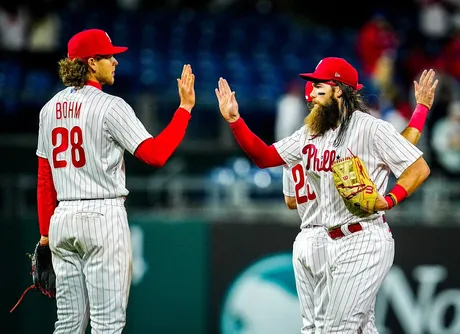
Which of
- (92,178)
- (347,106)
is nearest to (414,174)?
(347,106)

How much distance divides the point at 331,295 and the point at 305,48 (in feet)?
29.5

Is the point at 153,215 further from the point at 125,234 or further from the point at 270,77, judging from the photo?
the point at 270,77

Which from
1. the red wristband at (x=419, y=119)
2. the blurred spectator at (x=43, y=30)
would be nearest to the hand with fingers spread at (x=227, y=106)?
the red wristband at (x=419, y=119)

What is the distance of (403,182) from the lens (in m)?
5.34

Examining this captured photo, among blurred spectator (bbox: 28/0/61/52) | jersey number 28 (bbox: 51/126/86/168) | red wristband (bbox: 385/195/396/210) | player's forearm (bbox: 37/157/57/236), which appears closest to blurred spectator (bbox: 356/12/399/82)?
blurred spectator (bbox: 28/0/61/52)

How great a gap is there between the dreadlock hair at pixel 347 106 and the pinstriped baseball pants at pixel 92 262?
1267 millimetres

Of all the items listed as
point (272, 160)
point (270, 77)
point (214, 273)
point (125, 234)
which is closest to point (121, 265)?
point (125, 234)

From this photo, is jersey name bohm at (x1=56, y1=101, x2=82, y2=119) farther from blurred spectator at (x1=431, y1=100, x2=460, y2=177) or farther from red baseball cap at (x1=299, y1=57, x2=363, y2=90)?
blurred spectator at (x1=431, y1=100, x2=460, y2=177)

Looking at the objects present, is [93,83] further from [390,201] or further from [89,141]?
[390,201]

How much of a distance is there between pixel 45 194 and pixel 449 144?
5.85 m

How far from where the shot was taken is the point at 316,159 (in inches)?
217

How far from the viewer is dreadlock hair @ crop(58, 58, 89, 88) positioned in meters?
5.28

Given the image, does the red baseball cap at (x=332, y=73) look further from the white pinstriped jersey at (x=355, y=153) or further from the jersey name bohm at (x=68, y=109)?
the jersey name bohm at (x=68, y=109)

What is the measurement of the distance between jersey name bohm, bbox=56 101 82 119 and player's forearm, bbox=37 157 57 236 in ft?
1.06
